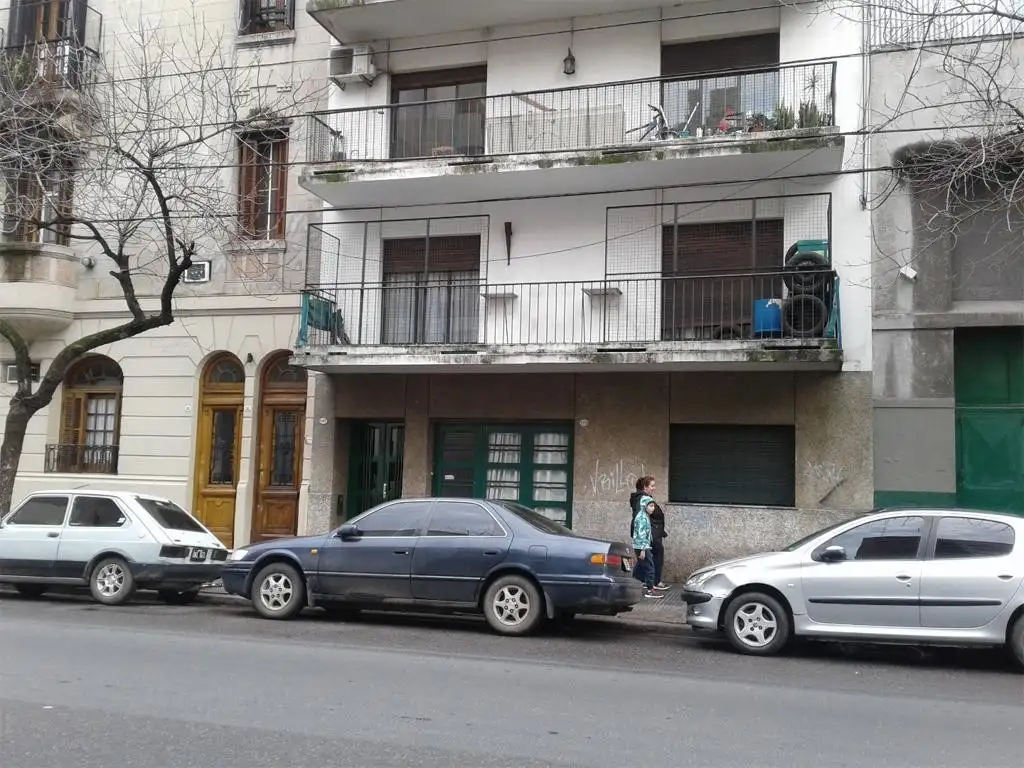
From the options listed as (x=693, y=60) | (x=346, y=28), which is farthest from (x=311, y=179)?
(x=693, y=60)

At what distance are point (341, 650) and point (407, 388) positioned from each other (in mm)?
7612

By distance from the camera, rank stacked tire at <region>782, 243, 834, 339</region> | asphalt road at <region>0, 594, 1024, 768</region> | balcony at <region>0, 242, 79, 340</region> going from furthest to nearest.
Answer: balcony at <region>0, 242, 79, 340</region>, stacked tire at <region>782, 243, 834, 339</region>, asphalt road at <region>0, 594, 1024, 768</region>

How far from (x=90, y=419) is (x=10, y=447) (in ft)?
12.1

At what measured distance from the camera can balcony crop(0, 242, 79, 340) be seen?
1730cm

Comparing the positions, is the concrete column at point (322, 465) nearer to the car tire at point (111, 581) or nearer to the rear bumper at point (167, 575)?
the rear bumper at point (167, 575)

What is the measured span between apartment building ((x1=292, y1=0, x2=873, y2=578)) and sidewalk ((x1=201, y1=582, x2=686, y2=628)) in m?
1.90

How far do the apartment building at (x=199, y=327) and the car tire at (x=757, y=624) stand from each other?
9.06m

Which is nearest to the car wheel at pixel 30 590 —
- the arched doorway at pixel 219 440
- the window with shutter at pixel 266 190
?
the arched doorway at pixel 219 440

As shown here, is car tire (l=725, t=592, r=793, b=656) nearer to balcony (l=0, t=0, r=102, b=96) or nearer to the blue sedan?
the blue sedan

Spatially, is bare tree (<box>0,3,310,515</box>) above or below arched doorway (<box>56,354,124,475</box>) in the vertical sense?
above

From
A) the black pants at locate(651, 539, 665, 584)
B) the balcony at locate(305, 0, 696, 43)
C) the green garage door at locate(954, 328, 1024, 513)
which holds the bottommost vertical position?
the black pants at locate(651, 539, 665, 584)

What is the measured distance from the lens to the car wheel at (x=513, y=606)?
985 centimetres

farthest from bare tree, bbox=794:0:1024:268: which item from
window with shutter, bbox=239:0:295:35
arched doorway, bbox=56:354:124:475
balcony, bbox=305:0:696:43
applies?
arched doorway, bbox=56:354:124:475

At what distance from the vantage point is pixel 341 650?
8797 mm
